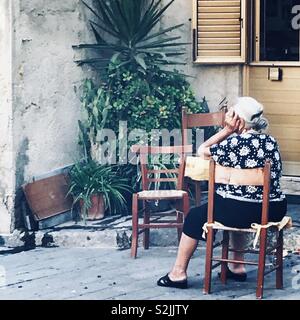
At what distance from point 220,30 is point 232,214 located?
2878mm

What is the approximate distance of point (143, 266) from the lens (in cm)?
870

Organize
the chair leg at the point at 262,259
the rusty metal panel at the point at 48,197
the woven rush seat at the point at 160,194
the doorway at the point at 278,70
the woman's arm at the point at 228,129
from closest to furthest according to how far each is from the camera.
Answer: the chair leg at the point at 262,259 < the woman's arm at the point at 228,129 < the woven rush seat at the point at 160,194 < the rusty metal panel at the point at 48,197 < the doorway at the point at 278,70

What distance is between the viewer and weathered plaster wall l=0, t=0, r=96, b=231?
9.20 metres

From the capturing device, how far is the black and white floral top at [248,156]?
761cm

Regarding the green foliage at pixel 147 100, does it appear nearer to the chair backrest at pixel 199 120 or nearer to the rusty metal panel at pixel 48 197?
the chair backrest at pixel 199 120

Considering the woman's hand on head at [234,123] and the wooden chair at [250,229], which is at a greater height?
the woman's hand on head at [234,123]

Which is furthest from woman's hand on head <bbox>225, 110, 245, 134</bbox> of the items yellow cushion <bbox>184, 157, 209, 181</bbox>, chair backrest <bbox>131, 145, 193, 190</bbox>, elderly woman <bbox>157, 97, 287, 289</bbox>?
chair backrest <bbox>131, 145, 193, 190</bbox>

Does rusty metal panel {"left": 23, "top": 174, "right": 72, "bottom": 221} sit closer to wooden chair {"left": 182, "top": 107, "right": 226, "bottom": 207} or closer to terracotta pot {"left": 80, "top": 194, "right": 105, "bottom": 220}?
terracotta pot {"left": 80, "top": 194, "right": 105, "bottom": 220}

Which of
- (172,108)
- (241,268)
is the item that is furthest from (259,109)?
(172,108)

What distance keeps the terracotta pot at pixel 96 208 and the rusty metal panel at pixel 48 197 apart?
0.19m

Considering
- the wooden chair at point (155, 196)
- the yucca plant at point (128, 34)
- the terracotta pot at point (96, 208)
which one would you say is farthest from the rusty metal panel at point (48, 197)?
the yucca plant at point (128, 34)

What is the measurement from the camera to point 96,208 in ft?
31.7

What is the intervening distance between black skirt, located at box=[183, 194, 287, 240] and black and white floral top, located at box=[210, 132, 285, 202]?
0.15 ft
